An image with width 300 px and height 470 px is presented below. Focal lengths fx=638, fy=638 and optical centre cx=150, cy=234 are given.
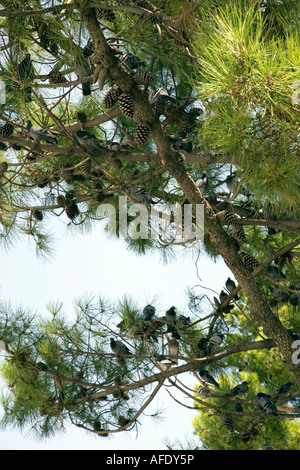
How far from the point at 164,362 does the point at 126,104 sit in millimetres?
796

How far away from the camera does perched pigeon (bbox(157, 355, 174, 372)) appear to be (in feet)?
6.48

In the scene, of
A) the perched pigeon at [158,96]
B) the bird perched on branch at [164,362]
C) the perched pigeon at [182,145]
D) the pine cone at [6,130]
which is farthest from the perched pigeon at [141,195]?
the bird perched on branch at [164,362]

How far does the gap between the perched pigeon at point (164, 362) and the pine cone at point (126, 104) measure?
2.50ft

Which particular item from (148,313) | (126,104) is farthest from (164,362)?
(126,104)

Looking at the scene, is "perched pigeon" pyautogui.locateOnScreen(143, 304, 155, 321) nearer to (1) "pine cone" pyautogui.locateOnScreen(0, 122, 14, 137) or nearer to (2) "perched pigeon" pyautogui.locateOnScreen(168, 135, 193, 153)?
(2) "perched pigeon" pyautogui.locateOnScreen(168, 135, 193, 153)

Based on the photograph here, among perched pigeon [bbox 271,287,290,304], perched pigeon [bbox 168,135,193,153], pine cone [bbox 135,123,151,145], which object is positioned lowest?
perched pigeon [bbox 271,287,290,304]

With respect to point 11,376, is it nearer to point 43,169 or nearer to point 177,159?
point 43,169

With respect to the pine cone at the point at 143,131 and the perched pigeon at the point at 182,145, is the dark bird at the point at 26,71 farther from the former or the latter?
the perched pigeon at the point at 182,145

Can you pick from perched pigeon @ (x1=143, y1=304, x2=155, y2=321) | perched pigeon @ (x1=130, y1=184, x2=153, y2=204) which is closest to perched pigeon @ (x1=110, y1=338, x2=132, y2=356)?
perched pigeon @ (x1=143, y1=304, x2=155, y2=321)

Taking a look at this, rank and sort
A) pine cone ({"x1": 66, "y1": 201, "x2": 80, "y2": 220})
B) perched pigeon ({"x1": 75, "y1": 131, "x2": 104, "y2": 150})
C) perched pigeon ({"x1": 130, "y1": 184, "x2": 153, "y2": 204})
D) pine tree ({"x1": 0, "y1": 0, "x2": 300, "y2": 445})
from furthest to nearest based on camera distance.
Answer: pine cone ({"x1": 66, "y1": 201, "x2": 80, "y2": 220}), perched pigeon ({"x1": 130, "y1": 184, "x2": 153, "y2": 204}), perched pigeon ({"x1": 75, "y1": 131, "x2": 104, "y2": 150}), pine tree ({"x1": 0, "y1": 0, "x2": 300, "y2": 445})

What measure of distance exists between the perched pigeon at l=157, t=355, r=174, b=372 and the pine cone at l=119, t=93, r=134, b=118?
0.76 metres

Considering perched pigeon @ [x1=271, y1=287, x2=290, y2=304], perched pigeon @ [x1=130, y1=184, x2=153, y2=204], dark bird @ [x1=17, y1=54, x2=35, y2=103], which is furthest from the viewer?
perched pigeon @ [x1=271, y1=287, x2=290, y2=304]
